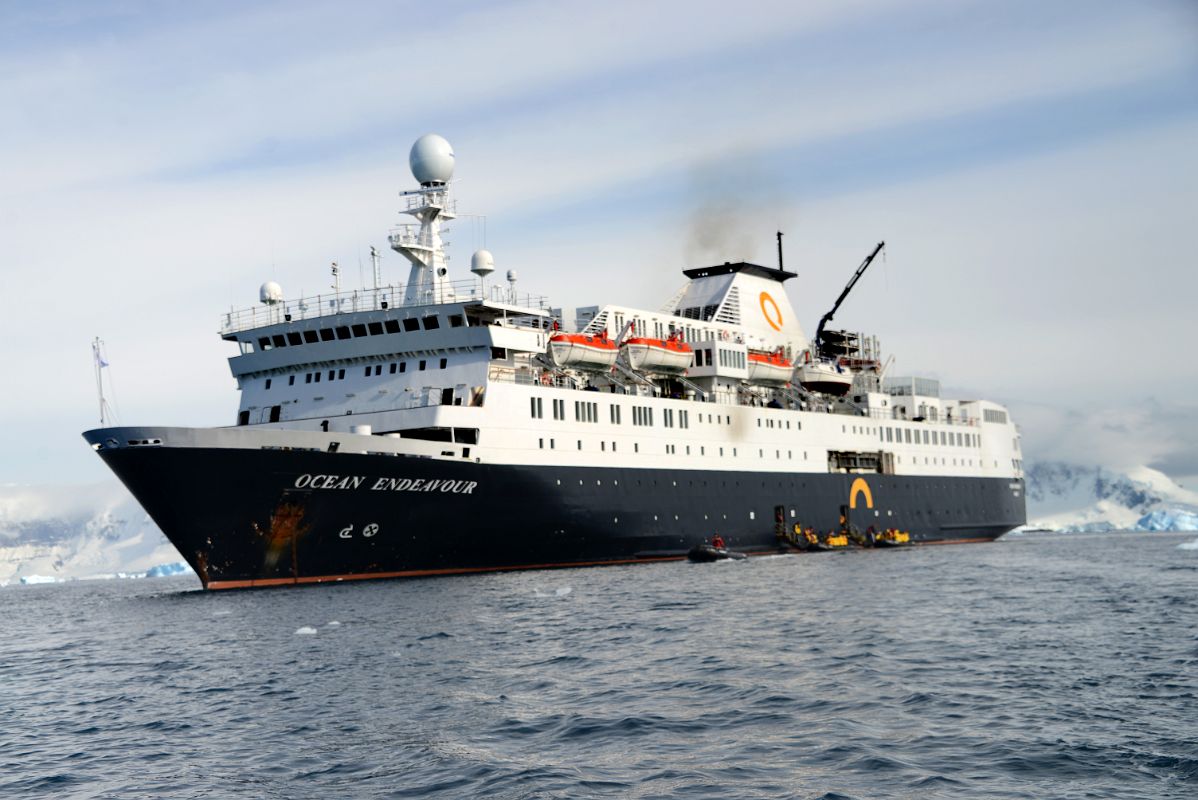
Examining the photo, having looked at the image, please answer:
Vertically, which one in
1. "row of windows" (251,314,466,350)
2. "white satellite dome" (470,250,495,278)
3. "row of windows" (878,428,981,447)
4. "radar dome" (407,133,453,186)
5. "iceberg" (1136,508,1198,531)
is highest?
"radar dome" (407,133,453,186)

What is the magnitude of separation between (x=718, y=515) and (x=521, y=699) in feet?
120

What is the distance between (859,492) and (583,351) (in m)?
23.2

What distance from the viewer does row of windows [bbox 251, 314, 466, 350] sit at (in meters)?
45.5

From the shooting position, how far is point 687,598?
1283 inches

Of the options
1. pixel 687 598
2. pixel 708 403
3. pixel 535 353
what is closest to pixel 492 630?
pixel 687 598

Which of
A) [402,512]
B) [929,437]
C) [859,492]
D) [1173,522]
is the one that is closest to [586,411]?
[402,512]

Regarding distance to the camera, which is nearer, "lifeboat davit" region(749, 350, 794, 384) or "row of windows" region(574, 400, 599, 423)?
"row of windows" region(574, 400, 599, 423)

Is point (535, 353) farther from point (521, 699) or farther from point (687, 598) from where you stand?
point (521, 699)

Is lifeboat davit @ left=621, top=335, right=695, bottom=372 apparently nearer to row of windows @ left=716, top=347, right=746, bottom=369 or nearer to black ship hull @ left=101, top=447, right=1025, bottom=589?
row of windows @ left=716, top=347, right=746, bottom=369

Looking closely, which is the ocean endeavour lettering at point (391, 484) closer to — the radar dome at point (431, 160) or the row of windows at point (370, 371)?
the row of windows at point (370, 371)

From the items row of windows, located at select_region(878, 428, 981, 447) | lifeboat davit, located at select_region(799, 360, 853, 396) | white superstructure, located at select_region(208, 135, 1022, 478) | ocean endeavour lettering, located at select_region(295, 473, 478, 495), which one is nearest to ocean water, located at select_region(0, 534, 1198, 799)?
ocean endeavour lettering, located at select_region(295, 473, 478, 495)

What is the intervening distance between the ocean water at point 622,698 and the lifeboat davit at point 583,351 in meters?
16.7

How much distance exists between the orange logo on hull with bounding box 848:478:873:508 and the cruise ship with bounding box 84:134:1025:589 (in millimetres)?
176

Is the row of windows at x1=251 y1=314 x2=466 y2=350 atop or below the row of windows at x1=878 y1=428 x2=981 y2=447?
atop
